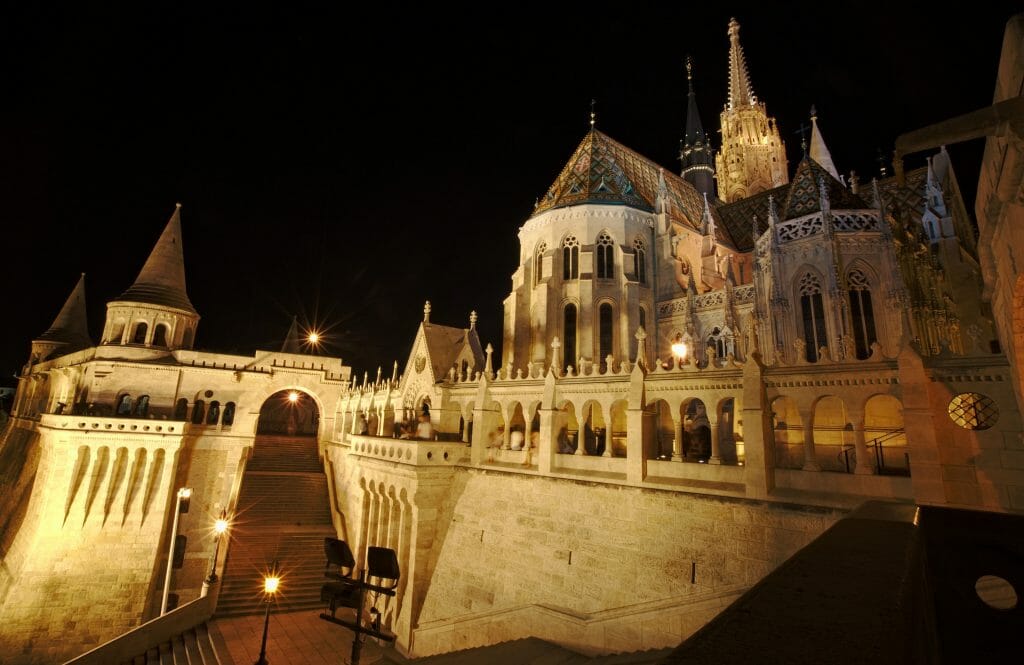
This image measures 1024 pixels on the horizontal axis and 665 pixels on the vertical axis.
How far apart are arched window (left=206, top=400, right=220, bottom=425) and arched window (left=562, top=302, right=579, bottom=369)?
23.3m

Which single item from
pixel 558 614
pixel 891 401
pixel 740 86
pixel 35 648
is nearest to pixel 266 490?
pixel 35 648

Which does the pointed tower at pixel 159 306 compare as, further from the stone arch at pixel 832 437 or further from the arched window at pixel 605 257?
the stone arch at pixel 832 437

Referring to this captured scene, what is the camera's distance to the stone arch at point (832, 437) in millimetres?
13977

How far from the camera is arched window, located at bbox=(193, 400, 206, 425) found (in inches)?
1229

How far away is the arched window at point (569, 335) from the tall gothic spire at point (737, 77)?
37178 mm

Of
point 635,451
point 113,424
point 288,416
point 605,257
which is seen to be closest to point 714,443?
point 635,451

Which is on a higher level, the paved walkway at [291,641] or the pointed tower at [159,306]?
the pointed tower at [159,306]

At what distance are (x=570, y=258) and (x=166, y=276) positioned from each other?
28.6 metres

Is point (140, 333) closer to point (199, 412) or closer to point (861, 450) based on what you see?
point (199, 412)

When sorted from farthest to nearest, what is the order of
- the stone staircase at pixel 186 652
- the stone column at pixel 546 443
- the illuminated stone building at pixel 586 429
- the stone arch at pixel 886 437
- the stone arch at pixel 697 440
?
the stone column at pixel 546 443 → the stone staircase at pixel 186 652 → the stone arch at pixel 697 440 → the stone arch at pixel 886 437 → the illuminated stone building at pixel 586 429

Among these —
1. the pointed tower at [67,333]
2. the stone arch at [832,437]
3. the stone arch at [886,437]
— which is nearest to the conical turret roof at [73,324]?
the pointed tower at [67,333]

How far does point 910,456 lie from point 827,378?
7.03 ft

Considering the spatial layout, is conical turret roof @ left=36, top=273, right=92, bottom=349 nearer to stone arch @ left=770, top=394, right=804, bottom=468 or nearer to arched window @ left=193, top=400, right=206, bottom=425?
arched window @ left=193, top=400, right=206, bottom=425

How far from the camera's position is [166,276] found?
33938 mm
